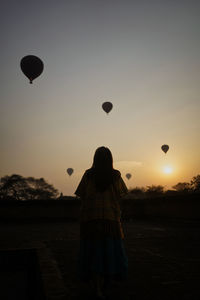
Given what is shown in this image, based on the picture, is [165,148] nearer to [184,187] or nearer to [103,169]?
[184,187]

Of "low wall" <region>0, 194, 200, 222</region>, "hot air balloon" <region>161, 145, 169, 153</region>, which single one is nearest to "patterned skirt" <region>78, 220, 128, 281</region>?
"low wall" <region>0, 194, 200, 222</region>

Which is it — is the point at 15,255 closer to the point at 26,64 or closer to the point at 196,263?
the point at 196,263

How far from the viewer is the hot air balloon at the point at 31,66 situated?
1608 centimetres

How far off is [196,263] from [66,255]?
266 cm

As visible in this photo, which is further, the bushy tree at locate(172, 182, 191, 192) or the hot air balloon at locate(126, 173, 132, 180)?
the hot air balloon at locate(126, 173, 132, 180)

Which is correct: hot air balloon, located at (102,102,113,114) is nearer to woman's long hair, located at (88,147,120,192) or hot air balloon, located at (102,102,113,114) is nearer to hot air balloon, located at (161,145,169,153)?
hot air balloon, located at (161,145,169,153)

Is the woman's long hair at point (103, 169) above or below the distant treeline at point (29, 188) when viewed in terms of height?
below

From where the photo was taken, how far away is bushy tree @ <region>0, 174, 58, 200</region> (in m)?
68.6

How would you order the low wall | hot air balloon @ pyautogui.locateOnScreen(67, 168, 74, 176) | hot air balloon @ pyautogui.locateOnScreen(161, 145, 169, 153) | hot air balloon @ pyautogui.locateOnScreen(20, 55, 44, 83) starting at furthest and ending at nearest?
hot air balloon @ pyautogui.locateOnScreen(67, 168, 74, 176) → hot air balloon @ pyautogui.locateOnScreen(161, 145, 169, 153) → the low wall → hot air balloon @ pyautogui.locateOnScreen(20, 55, 44, 83)

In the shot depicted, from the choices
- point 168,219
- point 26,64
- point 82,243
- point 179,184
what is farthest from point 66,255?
point 179,184

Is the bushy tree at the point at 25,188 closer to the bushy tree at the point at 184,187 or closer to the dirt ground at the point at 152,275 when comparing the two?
the bushy tree at the point at 184,187

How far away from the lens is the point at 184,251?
19.9 ft

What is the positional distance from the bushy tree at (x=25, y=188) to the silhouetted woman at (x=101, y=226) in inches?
2518

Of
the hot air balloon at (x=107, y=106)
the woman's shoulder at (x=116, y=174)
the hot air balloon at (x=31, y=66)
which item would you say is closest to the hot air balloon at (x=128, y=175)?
the hot air balloon at (x=107, y=106)
